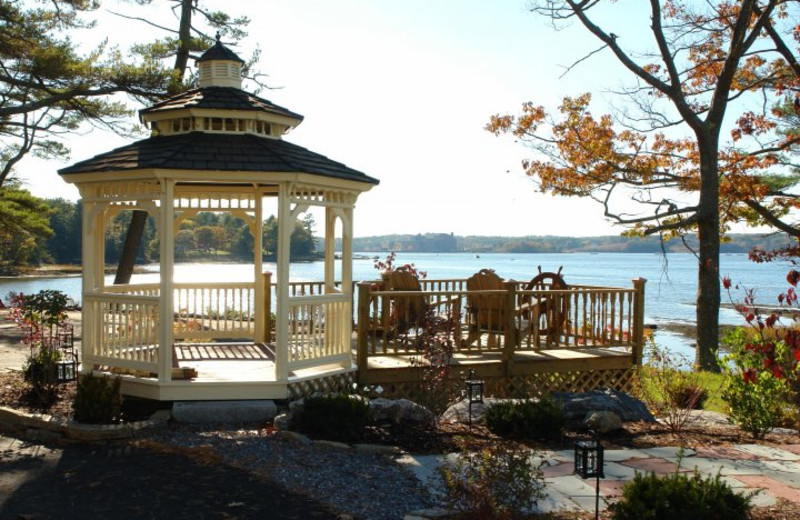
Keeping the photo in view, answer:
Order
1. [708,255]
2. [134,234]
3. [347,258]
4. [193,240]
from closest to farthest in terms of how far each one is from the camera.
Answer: [347,258] < [708,255] < [134,234] < [193,240]

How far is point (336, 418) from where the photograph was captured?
7.25 m

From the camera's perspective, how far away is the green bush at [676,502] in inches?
175

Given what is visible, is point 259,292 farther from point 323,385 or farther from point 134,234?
point 134,234

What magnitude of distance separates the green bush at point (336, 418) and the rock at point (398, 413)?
0.39 metres

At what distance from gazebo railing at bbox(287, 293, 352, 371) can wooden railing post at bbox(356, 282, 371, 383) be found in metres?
0.20

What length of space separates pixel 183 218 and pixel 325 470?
5805 millimetres

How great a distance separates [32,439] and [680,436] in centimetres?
687

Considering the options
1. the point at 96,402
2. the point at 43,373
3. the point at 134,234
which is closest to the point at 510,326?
the point at 96,402

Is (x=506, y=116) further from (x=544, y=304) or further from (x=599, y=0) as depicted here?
(x=544, y=304)

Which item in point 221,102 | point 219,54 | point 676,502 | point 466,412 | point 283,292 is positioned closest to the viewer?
point 676,502

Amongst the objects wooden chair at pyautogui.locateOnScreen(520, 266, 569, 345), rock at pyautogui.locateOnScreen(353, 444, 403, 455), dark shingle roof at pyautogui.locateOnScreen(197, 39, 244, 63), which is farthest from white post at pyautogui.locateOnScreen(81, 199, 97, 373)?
wooden chair at pyautogui.locateOnScreen(520, 266, 569, 345)

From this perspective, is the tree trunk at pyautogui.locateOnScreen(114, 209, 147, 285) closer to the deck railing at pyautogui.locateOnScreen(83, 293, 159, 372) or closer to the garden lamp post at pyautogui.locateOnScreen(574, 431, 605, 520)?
the deck railing at pyautogui.locateOnScreen(83, 293, 159, 372)

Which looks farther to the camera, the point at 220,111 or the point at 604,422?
the point at 220,111

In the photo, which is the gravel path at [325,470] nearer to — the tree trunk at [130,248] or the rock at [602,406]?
the rock at [602,406]
